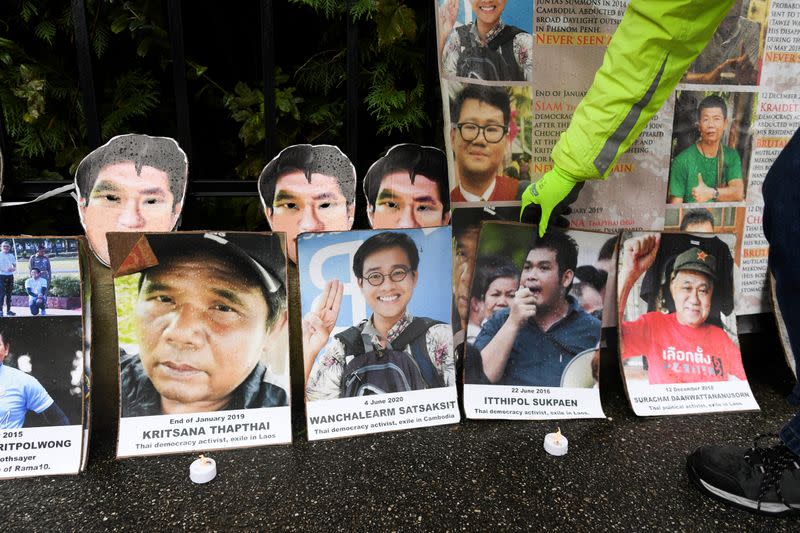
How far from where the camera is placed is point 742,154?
5.95 feet

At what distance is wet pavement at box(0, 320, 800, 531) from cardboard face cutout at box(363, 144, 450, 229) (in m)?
0.63

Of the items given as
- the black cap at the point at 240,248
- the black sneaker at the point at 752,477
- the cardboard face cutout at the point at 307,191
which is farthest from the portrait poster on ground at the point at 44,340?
the black sneaker at the point at 752,477

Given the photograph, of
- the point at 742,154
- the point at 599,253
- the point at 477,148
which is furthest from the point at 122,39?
the point at 742,154

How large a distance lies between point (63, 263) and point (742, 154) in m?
2.12

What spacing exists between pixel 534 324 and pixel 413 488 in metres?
0.65

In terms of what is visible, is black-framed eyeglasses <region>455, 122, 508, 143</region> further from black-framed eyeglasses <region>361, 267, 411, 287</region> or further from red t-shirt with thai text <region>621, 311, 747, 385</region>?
red t-shirt with thai text <region>621, 311, 747, 385</region>

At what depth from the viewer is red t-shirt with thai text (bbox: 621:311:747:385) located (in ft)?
5.65

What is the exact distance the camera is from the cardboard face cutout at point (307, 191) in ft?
5.20
